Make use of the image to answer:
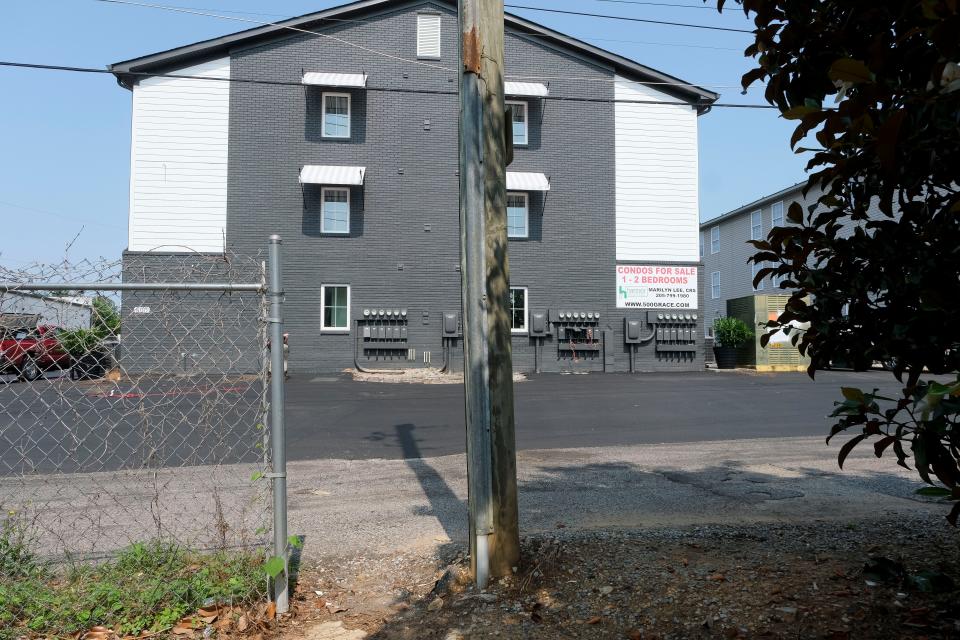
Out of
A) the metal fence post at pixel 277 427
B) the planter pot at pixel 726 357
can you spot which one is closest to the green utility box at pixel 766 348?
the planter pot at pixel 726 357

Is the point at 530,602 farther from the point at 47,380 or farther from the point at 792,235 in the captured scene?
the point at 47,380

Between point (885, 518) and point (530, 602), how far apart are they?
10.5ft

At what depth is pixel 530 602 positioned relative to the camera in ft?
12.2

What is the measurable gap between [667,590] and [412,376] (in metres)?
16.6

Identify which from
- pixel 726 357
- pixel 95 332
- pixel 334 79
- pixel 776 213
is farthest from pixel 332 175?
pixel 776 213

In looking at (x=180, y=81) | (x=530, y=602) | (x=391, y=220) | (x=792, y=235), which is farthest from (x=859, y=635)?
(x=180, y=81)

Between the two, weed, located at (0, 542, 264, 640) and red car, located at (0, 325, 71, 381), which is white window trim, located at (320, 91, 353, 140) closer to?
red car, located at (0, 325, 71, 381)

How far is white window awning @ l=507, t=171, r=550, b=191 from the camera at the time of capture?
22062 mm

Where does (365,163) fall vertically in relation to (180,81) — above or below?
below

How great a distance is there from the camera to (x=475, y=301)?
402cm

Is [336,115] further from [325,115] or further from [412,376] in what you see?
[412,376]

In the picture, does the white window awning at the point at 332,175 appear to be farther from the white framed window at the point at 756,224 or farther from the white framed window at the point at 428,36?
the white framed window at the point at 756,224

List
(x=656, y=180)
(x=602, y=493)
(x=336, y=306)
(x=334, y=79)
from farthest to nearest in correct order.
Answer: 1. (x=656, y=180)
2. (x=336, y=306)
3. (x=334, y=79)
4. (x=602, y=493)

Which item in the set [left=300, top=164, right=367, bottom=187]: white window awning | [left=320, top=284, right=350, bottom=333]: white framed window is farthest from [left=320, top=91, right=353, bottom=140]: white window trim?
[left=320, top=284, right=350, bottom=333]: white framed window
